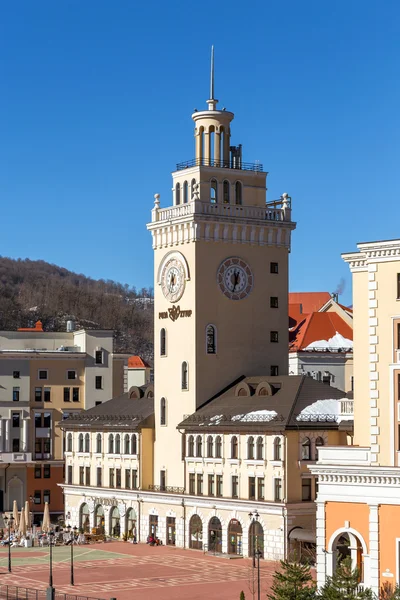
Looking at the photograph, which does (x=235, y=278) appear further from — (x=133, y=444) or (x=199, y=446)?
(x=133, y=444)

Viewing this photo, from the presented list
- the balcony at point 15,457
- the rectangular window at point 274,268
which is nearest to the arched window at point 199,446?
the rectangular window at point 274,268

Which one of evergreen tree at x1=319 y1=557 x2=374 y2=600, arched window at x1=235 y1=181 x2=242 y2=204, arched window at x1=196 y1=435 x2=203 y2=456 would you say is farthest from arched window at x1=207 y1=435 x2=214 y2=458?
evergreen tree at x1=319 y1=557 x2=374 y2=600

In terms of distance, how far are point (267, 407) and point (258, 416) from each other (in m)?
1.13

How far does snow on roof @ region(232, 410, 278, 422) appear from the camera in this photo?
94.1 m

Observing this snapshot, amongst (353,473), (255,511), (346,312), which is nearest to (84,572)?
(255,511)

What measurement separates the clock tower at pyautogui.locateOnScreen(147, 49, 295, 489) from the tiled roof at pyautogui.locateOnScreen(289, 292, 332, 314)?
74.3 metres

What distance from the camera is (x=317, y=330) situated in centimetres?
15350

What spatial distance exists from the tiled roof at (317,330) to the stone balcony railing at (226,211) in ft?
137

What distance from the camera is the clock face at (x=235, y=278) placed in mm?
106812

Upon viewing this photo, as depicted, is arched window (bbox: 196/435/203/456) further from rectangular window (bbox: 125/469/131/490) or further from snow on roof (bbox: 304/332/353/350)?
snow on roof (bbox: 304/332/353/350)

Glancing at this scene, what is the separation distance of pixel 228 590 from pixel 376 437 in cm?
1577

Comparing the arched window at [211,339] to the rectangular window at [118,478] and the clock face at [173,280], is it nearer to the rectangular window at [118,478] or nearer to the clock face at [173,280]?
the clock face at [173,280]

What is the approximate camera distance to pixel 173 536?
10350cm

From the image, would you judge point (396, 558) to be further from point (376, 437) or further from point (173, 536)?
point (173, 536)
